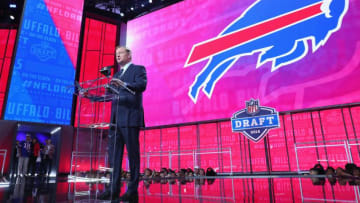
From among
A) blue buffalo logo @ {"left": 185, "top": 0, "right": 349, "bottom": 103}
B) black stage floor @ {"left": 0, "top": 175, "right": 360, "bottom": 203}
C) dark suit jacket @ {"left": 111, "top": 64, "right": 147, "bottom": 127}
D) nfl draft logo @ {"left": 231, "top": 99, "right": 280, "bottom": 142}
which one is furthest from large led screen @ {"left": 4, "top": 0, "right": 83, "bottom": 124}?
dark suit jacket @ {"left": 111, "top": 64, "right": 147, "bottom": 127}

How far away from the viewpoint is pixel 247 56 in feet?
14.0

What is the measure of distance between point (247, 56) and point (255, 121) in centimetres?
133

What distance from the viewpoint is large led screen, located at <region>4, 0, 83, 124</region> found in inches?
184

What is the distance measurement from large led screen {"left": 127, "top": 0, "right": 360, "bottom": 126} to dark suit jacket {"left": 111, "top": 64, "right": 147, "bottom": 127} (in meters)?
2.91

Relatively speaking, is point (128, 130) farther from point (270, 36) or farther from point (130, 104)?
point (270, 36)

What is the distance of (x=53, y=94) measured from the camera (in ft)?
16.7

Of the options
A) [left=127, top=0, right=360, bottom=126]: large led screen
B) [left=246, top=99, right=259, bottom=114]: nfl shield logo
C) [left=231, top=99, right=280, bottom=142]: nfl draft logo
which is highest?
[left=127, top=0, right=360, bottom=126]: large led screen

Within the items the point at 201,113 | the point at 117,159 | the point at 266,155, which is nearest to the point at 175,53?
the point at 201,113

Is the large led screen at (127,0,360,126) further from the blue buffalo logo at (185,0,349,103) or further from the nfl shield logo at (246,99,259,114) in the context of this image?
the nfl shield logo at (246,99,259,114)

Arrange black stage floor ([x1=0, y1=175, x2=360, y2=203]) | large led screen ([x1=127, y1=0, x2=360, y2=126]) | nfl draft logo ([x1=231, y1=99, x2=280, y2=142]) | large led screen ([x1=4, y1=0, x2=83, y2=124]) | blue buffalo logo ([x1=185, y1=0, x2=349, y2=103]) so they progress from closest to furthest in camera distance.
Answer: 1. black stage floor ([x1=0, y1=175, x2=360, y2=203])
2. nfl draft logo ([x1=231, y1=99, x2=280, y2=142])
3. large led screen ([x1=127, y1=0, x2=360, y2=126])
4. blue buffalo logo ([x1=185, y1=0, x2=349, y2=103])
5. large led screen ([x1=4, y1=0, x2=83, y2=124])

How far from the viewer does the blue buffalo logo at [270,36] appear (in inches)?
146

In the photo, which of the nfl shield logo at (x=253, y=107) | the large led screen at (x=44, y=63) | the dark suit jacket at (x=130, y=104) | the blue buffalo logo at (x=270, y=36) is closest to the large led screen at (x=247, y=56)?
the blue buffalo logo at (x=270, y=36)

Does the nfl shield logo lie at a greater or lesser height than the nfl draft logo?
greater

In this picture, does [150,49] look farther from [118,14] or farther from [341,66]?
[341,66]
